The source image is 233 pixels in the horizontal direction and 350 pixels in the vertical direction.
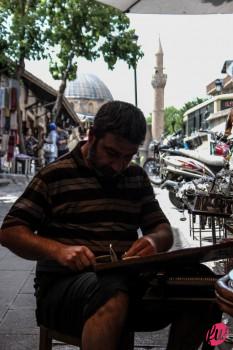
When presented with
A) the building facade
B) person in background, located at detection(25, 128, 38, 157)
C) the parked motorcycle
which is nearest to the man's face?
the parked motorcycle

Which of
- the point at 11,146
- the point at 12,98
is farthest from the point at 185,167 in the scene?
the point at 12,98

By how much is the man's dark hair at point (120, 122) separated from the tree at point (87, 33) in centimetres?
1774

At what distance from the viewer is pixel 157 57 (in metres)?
65.4

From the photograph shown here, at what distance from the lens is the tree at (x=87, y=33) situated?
19656 mm

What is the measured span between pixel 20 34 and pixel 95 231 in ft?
56.7

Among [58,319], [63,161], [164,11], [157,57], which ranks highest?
[157,57]

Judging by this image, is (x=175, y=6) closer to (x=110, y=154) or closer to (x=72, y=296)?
(x=110, y=154)

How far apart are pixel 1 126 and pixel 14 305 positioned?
546 inches

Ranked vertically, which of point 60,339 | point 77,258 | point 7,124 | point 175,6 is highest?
point 175,6

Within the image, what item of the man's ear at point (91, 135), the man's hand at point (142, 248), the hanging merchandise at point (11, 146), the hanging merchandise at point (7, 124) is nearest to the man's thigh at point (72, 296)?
the man's hand at point (142, 248)

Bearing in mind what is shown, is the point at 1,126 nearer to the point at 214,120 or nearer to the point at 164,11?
the point at 214,120

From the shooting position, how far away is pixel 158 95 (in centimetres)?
6172

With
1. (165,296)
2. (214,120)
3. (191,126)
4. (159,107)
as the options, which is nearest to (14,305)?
(165,296)

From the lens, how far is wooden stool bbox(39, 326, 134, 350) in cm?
223
